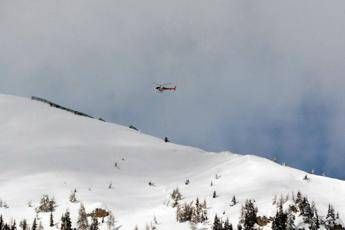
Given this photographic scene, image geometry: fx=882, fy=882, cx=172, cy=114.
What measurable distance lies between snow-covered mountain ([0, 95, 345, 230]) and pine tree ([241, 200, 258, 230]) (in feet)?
1.86

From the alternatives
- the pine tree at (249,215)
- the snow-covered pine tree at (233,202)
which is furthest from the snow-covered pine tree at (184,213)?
the pine tree at (249,215)

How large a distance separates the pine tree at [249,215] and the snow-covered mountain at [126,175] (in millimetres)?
566

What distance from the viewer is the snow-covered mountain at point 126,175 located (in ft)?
200

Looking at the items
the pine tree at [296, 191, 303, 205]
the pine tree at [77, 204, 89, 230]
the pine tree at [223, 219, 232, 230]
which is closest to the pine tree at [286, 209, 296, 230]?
the pine tree at [296, 191, 303, 205]

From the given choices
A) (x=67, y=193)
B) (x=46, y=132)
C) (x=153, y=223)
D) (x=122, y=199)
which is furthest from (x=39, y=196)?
(x=46, y=132)

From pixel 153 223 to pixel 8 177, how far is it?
736 inches

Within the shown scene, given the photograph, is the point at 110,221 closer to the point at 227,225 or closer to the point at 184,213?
the point at 184,213

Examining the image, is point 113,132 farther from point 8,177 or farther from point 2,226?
point 2,226

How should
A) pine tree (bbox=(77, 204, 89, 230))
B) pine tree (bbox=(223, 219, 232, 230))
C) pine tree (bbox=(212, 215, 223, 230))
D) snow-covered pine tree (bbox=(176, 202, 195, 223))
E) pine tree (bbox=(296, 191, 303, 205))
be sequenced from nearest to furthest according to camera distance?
pine tree (bbox=(223, 219, 232, 230)), pine tree (bbox=(212, 215, 223, 230)), pine tree (bbox=(77, 204, 89, 230)), pine tree (bbox=(296, 191, 303, 205)), snow-covered pine tree (bbox=(176, 202, 195, 223))

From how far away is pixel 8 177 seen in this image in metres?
72.1

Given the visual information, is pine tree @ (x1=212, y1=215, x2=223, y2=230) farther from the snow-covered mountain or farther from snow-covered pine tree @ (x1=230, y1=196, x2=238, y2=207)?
snow-covered pine tree @ (x1=230, y1=196, x2=238, y2=207)

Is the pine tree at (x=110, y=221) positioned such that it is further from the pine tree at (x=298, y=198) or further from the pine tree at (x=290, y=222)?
the pine tree at (x=298, y=198)

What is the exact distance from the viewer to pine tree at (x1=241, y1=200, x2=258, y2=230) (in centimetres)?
5550

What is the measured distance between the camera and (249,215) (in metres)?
56.5
